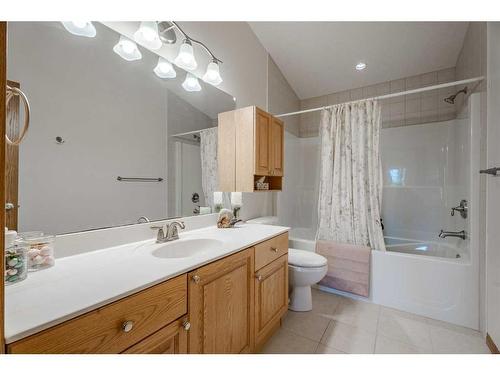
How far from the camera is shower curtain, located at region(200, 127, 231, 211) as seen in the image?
1687 millimetres

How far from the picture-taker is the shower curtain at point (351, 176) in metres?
1.96

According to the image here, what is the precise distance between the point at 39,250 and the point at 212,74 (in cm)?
153

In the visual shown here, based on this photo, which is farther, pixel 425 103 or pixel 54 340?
pixel 425 103

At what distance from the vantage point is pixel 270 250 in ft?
4.57

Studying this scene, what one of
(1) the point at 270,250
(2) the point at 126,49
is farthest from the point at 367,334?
(2) the point at 126,49

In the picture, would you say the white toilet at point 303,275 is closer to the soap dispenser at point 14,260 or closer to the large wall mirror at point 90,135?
the large wall mirror at point 90,135

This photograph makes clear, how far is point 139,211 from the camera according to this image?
1.24 meters

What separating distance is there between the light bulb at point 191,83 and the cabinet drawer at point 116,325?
4.33ft

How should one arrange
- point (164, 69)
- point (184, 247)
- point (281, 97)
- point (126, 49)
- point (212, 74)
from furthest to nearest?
point (281, 97)
point (212, 74)
point (164, 69)
point (184, 247)
point (126, 49)

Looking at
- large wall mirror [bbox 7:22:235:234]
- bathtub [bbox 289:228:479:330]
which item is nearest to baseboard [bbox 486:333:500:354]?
bathtub [bbox 289:228:479:330]

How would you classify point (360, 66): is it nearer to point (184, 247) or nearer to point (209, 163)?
point (209, 163)
